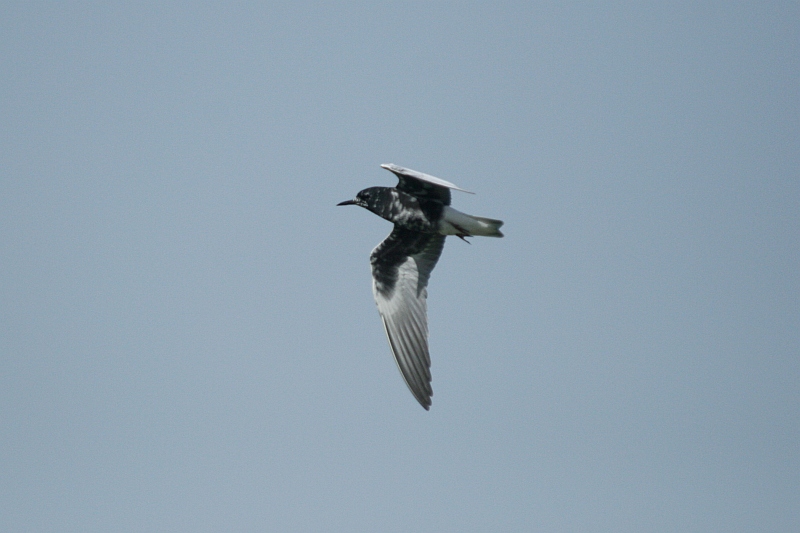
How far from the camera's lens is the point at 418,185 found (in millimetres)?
19328

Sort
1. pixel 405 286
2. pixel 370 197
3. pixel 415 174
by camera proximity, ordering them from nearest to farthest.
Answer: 1. pixel 415 174
2. pixel 370 197
3. pixel 405 286

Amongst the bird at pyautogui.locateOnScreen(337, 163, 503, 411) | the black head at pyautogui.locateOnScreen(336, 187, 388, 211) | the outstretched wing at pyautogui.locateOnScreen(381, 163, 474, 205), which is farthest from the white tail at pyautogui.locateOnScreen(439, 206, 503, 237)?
the black head at pyautogui.locateOnScreen(336, 187, 388, 211)

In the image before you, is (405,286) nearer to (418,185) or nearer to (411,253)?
(411,253)

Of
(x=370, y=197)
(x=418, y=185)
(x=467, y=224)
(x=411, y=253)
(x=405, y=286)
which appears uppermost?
(x=418, y=185)

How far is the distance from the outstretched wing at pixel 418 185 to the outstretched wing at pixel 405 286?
141cm

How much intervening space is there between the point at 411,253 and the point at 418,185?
2.10 m

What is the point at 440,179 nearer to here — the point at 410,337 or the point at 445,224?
the point at 445,224

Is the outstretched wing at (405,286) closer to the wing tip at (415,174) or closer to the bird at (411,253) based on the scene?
the bird at (411,253)

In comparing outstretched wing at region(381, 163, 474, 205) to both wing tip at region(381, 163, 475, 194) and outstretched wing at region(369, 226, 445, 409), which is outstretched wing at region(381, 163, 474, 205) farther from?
outstretched wing at region(369, 226, 445, 409)

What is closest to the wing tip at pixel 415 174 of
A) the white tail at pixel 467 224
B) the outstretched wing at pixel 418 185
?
the outstretched wing at pixel 418 185

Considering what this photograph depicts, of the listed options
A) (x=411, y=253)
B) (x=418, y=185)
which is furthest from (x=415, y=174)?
(x=411, y=253)

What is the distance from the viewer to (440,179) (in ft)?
59.2

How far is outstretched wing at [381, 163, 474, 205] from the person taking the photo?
59.9 ft

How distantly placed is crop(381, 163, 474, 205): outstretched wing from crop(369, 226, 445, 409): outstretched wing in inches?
55.4
